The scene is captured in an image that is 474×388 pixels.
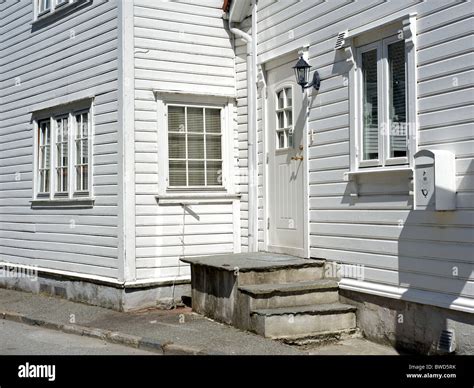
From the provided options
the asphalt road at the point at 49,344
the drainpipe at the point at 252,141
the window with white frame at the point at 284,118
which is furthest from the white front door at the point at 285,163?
the asphalt road at the point at 49,344

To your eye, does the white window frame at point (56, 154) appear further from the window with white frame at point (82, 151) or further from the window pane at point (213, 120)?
the window pane at point (213, 120)

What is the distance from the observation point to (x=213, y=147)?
1095 centimetres

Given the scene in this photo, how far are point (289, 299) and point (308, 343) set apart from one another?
0.62 metres

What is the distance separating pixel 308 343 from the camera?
25.9ft

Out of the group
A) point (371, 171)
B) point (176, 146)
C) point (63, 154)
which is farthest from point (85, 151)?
point (371, 171)

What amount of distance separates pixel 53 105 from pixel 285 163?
189 inches

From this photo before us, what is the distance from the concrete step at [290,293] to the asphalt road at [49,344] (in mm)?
1431

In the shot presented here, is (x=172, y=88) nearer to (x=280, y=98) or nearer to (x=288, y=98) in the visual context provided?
(x=280, y=98)

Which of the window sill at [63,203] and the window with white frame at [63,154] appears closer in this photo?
the window sill at [63,203]

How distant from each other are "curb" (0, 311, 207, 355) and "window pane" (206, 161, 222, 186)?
10.5ft

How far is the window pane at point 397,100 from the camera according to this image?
7.67 metres
